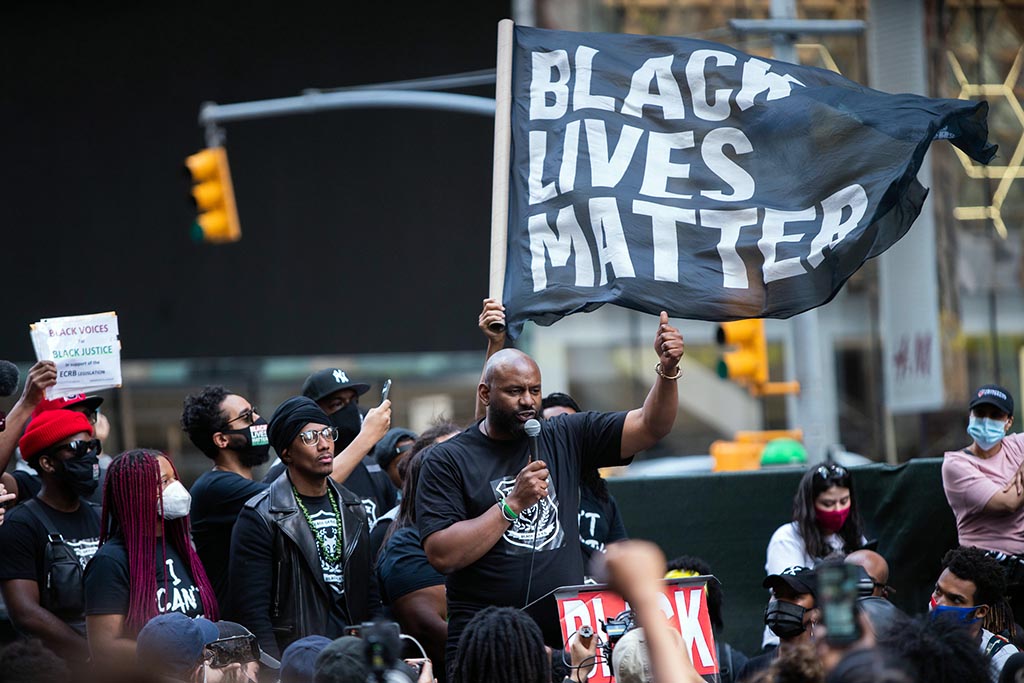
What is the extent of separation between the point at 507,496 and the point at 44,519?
2.50 m

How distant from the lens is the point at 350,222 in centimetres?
2386

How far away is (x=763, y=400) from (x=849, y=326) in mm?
2244

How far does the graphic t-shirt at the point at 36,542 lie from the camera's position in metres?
6.56

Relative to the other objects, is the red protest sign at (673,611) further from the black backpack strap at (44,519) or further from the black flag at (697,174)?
the black backpack strap at (44,519)

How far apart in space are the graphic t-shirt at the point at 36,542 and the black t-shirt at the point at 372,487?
111 centimetres

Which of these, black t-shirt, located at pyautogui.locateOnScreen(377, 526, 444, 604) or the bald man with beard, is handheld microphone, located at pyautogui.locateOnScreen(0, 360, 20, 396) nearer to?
black t-shirt, located at pyautogui.locateOnScreen(377, 526, 444, 604)

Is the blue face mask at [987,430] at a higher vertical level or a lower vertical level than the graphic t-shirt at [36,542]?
higher

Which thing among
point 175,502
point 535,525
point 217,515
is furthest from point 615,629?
point 217,515

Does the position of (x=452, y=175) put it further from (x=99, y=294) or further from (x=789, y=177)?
(x=789, y=177)

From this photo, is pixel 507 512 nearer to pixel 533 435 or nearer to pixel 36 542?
pixel 533 435

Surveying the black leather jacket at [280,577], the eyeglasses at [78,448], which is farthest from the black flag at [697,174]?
the eyeglasses at [78,448]

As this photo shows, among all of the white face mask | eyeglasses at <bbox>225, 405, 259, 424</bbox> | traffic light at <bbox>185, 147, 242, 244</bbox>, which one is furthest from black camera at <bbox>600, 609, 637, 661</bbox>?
traffic light at <bbox>185, 147, 242, 244</bbox>

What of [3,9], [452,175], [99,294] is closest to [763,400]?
[452,175]

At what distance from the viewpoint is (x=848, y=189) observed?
22.6 ft
